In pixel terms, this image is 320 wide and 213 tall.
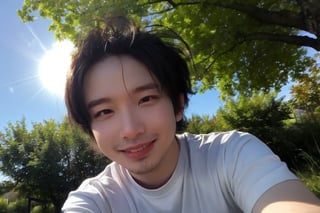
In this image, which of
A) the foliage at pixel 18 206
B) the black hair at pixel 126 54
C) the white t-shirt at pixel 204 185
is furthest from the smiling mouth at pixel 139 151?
the foliage at pixel 18 206

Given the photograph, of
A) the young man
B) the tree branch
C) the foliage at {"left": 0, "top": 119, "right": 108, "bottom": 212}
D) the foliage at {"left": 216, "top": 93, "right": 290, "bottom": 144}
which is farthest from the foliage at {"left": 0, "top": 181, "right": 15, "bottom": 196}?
the young man

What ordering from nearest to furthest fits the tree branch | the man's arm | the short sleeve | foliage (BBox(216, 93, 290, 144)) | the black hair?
the man's arm < the short sleeve < the black hair < the tree branch < foliage (BBox(216, 93, 290, 144))

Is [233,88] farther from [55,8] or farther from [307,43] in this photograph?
[55,8]

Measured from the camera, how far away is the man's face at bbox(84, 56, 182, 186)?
5.06ft

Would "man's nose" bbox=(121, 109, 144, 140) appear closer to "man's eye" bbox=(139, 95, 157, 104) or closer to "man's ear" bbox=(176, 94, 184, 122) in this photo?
"man's eye" bbox=(139, 95, 157, 104)

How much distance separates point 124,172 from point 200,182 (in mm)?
450

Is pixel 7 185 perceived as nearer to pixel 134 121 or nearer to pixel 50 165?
pixel 50 165

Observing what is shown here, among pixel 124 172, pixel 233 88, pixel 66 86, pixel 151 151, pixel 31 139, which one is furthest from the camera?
pixel 31 139

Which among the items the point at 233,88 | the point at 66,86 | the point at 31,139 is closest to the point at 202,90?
the point at 233,88

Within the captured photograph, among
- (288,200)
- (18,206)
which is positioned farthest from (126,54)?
(18,206)

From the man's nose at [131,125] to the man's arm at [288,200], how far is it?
605mm

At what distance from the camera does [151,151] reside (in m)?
1.57

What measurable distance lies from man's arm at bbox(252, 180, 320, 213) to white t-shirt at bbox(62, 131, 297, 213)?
38 millimetres

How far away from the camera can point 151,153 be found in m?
1.57
